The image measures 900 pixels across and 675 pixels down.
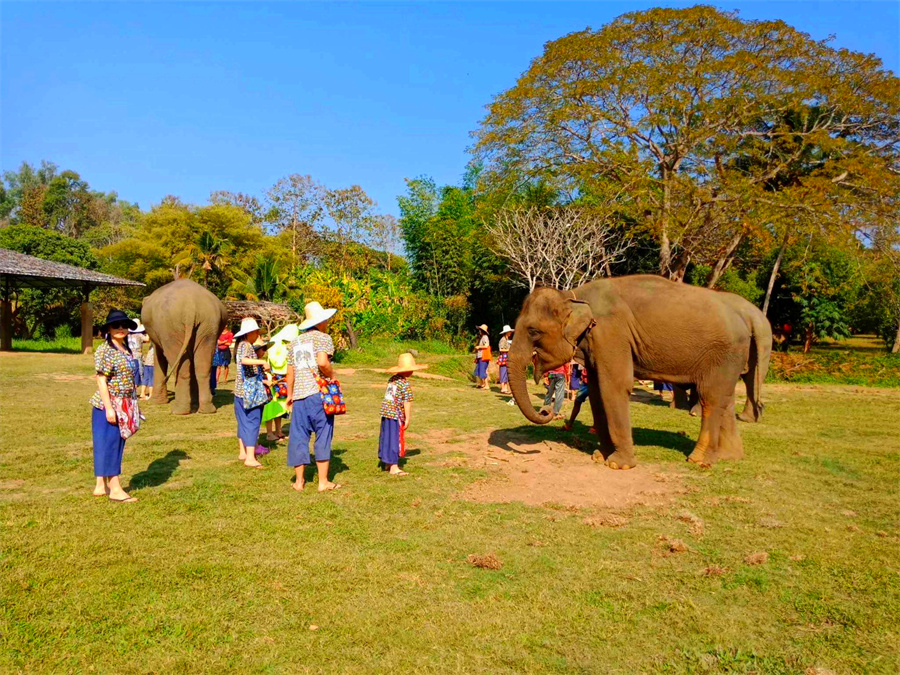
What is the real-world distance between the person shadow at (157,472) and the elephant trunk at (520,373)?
4.24 meters

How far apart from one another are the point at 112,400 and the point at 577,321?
5.38m

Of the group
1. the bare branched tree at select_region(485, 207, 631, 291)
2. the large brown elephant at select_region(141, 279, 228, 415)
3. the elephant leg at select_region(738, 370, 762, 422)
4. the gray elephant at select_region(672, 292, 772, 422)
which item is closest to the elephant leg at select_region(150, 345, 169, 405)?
the large brown elephant at select_region(141, 279, 228, 415)

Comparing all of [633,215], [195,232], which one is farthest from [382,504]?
[195,232]

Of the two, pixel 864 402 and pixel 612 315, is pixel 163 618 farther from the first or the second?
pixel 864 402

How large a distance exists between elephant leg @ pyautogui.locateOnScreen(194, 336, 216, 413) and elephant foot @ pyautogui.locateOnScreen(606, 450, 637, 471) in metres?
7.61

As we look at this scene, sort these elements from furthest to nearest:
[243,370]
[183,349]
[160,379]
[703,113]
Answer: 1. [703,113]
2. [160,379]
3. [183,349]
4. [243,370]

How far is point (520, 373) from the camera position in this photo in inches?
341

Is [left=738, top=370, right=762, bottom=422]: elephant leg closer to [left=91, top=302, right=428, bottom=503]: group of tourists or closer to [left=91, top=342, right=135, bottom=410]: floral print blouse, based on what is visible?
[left=91, top=302, right=428, bottom=503]: group of tourists

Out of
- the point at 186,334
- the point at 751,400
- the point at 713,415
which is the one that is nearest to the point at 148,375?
the point at 186,334

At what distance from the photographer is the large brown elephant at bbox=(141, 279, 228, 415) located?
40.4 ft

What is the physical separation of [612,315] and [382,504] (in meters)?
3.99

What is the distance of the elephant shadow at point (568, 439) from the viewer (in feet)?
32.0

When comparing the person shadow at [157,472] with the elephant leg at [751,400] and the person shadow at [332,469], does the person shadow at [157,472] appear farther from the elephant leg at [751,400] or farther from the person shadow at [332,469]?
the elephant leg at [751,400]

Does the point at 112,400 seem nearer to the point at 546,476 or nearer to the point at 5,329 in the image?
the point at 546,476
